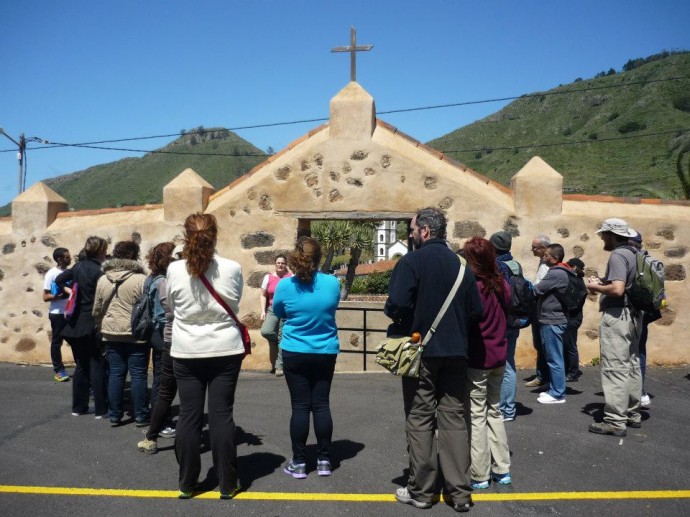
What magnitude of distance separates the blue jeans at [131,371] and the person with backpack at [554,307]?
12.2 ft

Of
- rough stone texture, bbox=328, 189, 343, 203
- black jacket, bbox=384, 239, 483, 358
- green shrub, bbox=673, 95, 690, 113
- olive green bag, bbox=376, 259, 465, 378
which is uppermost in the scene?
green shrub, bbox=673, 95, 690, 113

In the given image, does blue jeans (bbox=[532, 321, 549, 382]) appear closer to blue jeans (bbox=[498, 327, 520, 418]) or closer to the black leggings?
blue jeans (bbox=[498, 327, 520, 418])

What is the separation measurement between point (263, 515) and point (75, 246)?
6.30 m

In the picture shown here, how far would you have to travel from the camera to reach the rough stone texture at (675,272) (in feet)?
25.8

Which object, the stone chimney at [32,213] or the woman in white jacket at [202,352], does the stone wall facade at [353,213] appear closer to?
the stone chimney at [32,213]

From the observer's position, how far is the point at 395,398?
6625 millimetres

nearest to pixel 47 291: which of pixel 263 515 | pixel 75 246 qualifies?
pixel 75 246

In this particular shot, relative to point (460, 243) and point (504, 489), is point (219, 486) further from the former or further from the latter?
point (460, 243)

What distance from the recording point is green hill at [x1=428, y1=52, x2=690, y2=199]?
5466cm

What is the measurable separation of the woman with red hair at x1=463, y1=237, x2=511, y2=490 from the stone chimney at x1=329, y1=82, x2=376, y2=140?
4.36 meters

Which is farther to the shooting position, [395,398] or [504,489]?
[395,398]

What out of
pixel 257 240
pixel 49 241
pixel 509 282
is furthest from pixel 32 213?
pixel 509 282

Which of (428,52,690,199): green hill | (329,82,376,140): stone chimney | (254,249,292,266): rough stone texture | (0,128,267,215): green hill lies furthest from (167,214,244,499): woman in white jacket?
(0,128,267,215): green hill

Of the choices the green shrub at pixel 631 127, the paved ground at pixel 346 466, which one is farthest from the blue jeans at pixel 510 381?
the green shrub at pixel 631 127
